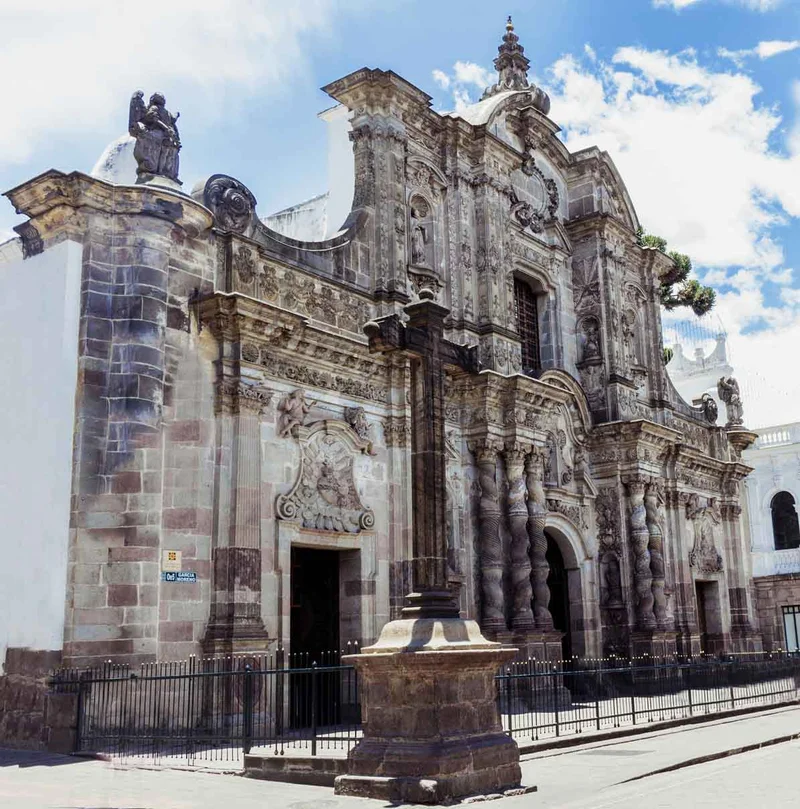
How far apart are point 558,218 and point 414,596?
53.5ft

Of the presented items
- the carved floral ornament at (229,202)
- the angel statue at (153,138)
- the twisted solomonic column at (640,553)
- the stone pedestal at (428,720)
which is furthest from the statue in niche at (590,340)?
the stone pedestal at (428,720)

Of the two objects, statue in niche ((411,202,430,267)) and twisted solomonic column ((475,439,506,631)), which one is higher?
statue in niche ((411,202,430,267))

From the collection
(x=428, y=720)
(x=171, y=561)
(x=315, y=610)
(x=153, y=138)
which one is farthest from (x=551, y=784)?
(x=153, y=138)

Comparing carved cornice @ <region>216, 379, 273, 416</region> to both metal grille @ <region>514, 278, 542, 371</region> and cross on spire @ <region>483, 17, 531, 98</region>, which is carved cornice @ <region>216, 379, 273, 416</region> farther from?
cross on spire @ <region>483, 17, 531, 98</region>

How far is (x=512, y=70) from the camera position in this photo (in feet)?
80.4

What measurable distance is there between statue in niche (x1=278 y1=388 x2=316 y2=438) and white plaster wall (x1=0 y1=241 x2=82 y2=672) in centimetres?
327

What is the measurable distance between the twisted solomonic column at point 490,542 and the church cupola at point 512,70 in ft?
31.3

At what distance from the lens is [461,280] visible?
19906 mm

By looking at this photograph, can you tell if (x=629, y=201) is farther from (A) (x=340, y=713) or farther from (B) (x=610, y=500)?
(A) (x=340, y=713)

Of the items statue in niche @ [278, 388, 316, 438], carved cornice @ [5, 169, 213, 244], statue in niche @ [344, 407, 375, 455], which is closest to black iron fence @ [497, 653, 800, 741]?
statue in niche @ [344, 407, 375, 455]

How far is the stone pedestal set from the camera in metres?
8.34

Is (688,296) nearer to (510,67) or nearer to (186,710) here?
(510,67)

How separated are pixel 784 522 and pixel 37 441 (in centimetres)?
2794

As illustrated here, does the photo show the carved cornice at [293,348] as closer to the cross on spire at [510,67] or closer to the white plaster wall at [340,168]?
the white plaster wall at [340,168]
